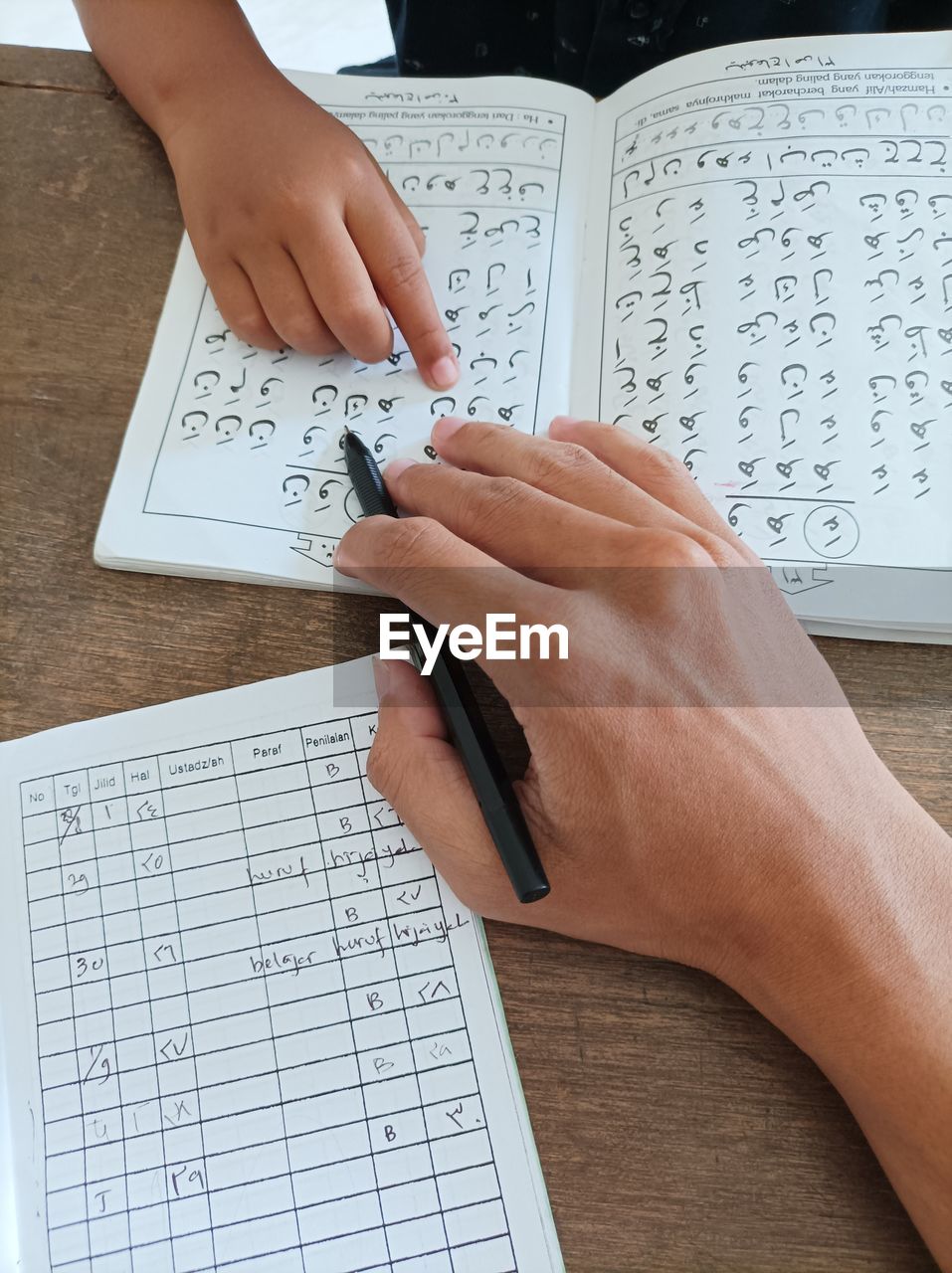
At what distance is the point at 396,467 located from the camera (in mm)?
539

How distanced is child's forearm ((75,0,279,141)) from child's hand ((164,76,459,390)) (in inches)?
1.3

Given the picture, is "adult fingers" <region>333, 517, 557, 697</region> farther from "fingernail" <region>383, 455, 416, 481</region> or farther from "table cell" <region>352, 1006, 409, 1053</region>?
"table cell" <region>352, 1006, 409, 1053</region>

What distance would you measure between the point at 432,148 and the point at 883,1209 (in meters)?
0.69

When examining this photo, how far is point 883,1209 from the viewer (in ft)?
1.27

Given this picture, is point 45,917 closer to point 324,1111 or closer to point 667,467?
point 324,1111

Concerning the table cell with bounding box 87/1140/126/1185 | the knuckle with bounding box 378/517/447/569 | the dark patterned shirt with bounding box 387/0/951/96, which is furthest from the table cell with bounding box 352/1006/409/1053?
the dark patterned shirt with bounding box 387/0/951/96

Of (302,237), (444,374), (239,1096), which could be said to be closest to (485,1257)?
(239,1096)

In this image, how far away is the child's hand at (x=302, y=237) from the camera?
58cm

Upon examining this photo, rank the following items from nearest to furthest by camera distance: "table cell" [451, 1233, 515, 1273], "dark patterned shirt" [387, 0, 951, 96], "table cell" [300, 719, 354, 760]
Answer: "table cell" [451, 1233, 515, 1273] → "table cell" [300, 719, 354, 760] → "dark patterned shirt" [387, 0, 951, 96]

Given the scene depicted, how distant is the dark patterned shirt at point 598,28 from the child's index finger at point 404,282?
308 mm

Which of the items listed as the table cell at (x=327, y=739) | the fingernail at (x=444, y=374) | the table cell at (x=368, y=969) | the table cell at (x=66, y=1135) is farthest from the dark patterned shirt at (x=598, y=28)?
the table cell at (x=66, y=1135)

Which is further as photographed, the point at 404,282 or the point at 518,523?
the point at 404,282

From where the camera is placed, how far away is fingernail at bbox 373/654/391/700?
475 mm

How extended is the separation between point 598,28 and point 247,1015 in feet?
2.55
